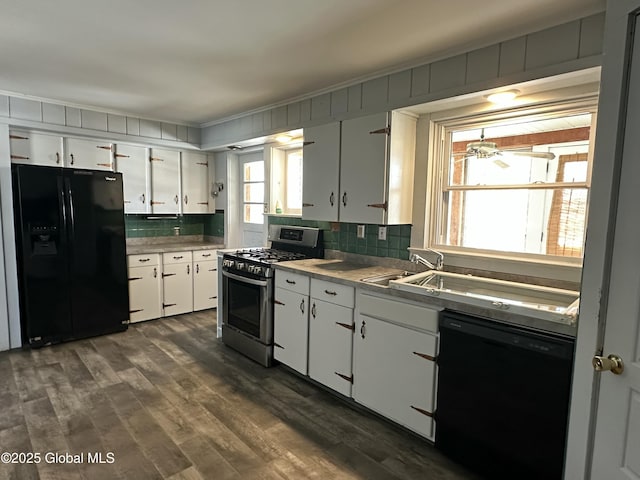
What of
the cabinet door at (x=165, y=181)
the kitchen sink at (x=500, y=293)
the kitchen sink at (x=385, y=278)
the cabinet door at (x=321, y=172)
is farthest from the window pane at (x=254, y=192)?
the kitchen sink at (x=500, y=293)

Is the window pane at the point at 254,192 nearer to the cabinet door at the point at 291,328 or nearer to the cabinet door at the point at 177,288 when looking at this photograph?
the cabinet door at the point at 177,288

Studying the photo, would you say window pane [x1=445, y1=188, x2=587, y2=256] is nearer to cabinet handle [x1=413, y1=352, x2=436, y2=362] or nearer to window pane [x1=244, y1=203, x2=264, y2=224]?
cabinet handle [x1=413, y1=352, x2=436, y2=362]

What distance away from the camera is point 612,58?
136cm

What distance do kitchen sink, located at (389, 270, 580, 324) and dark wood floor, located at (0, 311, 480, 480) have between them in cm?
94

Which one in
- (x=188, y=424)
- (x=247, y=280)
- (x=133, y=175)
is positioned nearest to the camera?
(x=188, y=424)

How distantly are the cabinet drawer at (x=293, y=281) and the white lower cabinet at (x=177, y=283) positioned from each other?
1921 millimetres

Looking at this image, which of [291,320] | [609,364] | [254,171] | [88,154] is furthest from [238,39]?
[88,154]

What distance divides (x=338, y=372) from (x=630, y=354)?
1754 mm

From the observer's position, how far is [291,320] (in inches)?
119

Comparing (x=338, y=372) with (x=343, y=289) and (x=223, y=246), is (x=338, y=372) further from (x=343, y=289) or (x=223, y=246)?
→ (x=223, y=246)

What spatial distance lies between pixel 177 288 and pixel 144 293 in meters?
0.38

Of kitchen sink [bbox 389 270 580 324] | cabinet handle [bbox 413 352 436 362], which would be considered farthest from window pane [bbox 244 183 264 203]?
cabinet handle [bbox 413 352 436 362]

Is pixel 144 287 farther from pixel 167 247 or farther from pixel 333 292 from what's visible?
pixel 333 292

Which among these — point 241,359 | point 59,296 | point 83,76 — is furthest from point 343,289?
point 59,296
